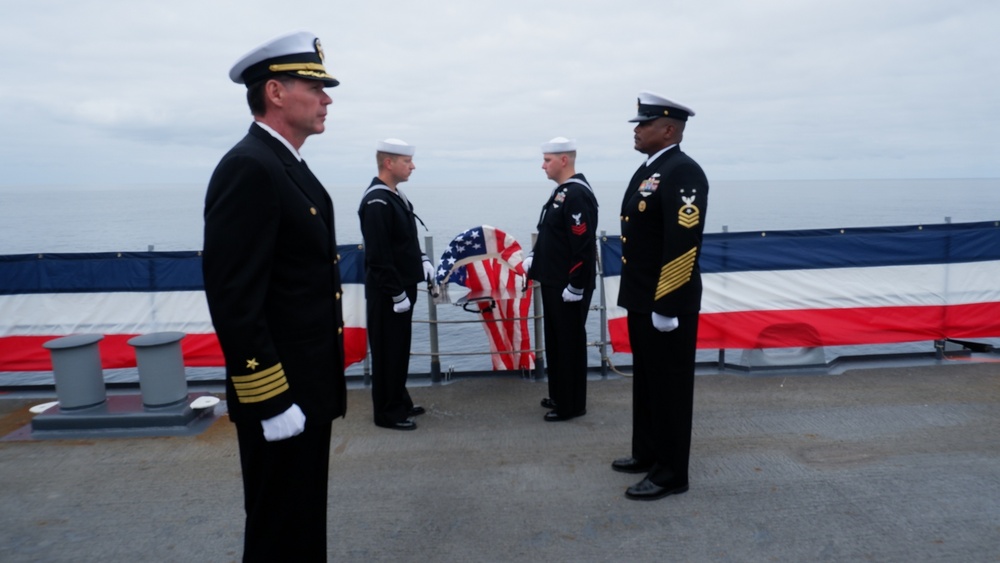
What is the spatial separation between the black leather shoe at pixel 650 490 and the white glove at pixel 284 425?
206cm

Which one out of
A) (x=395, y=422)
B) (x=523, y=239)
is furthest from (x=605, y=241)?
(x=523, y=239)

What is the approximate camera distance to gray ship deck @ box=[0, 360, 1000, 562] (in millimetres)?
3086

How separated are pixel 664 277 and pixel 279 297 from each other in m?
2.00

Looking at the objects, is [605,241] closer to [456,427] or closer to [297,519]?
[456,427]

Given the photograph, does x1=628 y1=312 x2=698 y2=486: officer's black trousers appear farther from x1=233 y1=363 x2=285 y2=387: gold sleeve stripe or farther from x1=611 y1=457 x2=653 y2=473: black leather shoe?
x1=233 y1=363 x2=285 y2=387: gold sleeve stripe

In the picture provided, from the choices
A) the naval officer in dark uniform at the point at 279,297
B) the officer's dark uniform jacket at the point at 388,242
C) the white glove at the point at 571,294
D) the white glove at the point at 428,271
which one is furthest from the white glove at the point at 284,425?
the white glove at the point at 428,271

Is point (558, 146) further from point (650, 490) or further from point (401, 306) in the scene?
point (650, 490)

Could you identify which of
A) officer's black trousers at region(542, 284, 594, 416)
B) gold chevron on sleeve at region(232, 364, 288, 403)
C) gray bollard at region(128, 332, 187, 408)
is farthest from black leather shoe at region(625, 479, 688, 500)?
gray bollard at region(128, 332, 187, 408)

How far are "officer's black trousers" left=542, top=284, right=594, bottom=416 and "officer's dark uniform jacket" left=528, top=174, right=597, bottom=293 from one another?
13 cm

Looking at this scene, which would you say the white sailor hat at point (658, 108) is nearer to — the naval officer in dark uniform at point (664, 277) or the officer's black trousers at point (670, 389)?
the naval officer in dark uniform at point (664, 277)

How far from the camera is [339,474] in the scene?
12.9ft

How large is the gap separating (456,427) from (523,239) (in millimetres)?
18372

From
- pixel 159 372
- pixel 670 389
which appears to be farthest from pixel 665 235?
pixel 159 372

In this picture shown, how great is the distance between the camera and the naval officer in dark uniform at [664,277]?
337cm
